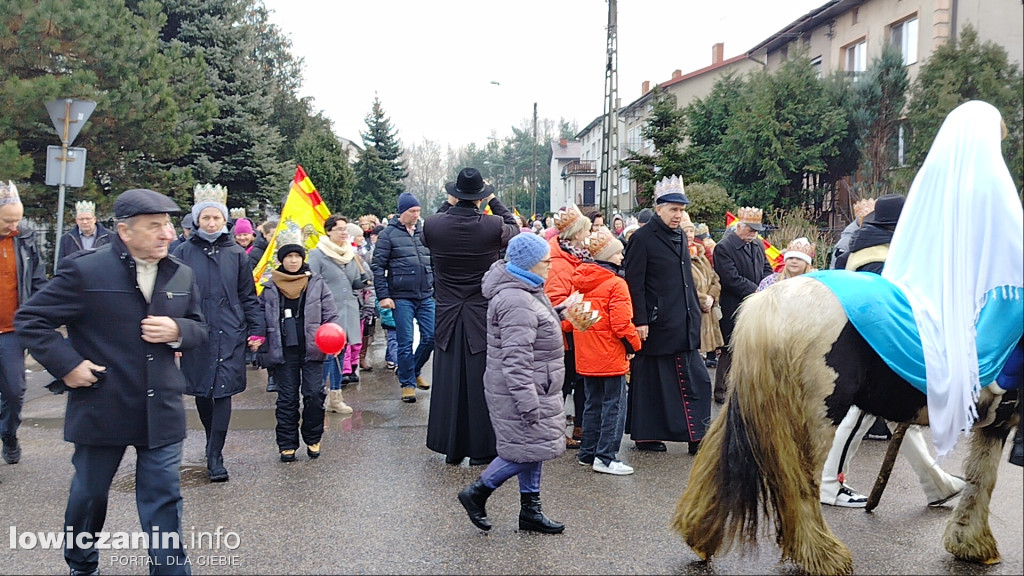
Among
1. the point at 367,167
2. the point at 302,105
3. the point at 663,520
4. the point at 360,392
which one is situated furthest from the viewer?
the point at 367,167

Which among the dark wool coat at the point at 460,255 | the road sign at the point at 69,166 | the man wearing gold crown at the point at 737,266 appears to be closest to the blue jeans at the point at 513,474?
the dark wool coat at the point at 460,255

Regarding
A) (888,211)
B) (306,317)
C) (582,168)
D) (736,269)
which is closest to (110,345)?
(306,317)

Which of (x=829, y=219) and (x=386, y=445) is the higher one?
(x=829, y=219)

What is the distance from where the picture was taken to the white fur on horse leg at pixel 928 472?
538 centimetres

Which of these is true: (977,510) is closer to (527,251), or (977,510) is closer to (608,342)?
(608,342)

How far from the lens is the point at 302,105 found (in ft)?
123

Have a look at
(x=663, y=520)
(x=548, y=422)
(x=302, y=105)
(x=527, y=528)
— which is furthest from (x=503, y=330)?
(x=302, y=105)

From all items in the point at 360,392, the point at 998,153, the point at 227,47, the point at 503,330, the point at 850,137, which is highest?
the point at 227,47

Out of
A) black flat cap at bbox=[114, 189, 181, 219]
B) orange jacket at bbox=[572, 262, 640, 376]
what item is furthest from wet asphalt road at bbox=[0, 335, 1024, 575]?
black flat cap at bbox=[114, 189, 181, 219]

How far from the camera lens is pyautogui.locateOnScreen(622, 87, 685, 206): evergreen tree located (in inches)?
1078

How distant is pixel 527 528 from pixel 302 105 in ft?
115

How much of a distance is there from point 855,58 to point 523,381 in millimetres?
19725

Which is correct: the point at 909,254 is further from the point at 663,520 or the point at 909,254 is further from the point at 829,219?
the point at 829,219

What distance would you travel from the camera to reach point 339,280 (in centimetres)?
908
